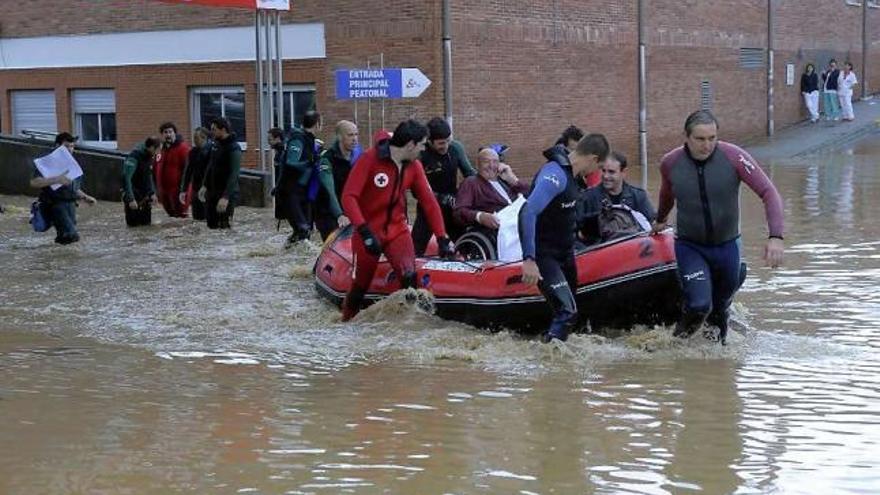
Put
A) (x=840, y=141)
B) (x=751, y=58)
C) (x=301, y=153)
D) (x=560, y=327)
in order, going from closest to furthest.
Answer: (x=560, y=327) → (x=301, y=153) → (x=840, y=141) → (x=751, y=58)

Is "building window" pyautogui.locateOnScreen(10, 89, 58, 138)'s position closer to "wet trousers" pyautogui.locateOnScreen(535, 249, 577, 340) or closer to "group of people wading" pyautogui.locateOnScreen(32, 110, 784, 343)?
"group of people wading" pyautogui.locateOnScreen(32, 110, 784, 343)

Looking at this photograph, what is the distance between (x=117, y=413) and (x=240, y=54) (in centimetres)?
1875

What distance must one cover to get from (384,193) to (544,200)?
1.89 meters

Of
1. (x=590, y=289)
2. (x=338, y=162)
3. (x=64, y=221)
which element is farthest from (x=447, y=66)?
(x=590, y=289)

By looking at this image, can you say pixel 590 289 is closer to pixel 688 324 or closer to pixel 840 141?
pixel 688 324

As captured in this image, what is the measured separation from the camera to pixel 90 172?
23781mm

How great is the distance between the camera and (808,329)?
966cm

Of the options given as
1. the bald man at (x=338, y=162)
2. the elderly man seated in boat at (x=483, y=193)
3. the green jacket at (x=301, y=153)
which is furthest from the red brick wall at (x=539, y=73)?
the elderly man seated in boat at (x=483, y=193)

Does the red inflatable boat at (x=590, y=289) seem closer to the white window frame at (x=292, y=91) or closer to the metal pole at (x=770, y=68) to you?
the white window frame at (x=292, y=91)

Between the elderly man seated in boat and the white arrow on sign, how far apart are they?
975 cm

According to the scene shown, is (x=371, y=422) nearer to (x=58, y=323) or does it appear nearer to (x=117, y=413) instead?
(x=117, y=413)

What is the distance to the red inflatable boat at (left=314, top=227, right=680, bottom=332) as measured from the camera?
8953 mm

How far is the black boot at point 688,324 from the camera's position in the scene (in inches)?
328

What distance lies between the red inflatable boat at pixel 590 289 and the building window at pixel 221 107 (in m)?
16.5
